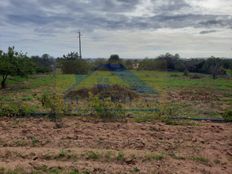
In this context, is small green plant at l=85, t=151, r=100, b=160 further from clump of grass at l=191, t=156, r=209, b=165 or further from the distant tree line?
the distant tree line

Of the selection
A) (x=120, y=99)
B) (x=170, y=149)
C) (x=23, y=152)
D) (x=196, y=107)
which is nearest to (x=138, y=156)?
(x=170, y=149)

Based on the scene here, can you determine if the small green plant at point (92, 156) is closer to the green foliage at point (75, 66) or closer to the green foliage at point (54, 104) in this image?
the green foliage at point (54, 104)

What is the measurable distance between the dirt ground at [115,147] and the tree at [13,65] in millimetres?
10566

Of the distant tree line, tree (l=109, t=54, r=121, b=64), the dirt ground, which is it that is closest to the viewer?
the dirt ground

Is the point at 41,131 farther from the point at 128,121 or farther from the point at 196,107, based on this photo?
the point at 196,107

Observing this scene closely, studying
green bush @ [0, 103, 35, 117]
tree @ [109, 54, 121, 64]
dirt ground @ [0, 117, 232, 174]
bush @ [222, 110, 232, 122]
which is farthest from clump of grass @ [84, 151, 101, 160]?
tree @ [109, 54, 121, 64]

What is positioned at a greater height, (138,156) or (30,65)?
(30,65)

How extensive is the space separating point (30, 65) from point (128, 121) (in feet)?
41.6

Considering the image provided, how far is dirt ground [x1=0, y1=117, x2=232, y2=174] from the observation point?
4.88 meters

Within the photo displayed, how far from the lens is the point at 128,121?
26.3 ft

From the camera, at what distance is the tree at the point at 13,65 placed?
17.7 metres

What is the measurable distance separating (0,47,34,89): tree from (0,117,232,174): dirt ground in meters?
10.6

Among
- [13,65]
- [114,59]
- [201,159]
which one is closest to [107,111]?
[201,159]

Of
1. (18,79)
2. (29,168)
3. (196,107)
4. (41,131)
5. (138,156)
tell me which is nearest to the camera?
(29,168)
